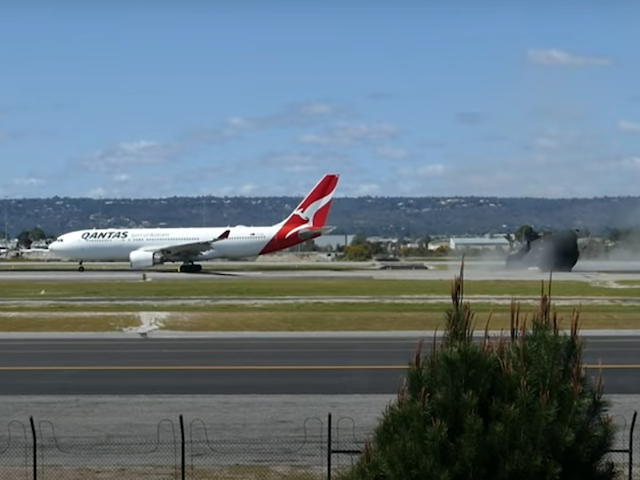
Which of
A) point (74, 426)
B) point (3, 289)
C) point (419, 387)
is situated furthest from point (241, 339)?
point (3, 289)

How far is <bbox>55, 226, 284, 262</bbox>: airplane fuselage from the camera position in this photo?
8794 cm

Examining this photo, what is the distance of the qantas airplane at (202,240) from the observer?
86.7m

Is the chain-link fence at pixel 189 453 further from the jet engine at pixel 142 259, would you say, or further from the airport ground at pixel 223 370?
the jet engine at pixel 142 259

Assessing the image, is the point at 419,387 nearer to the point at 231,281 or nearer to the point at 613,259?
the point at 231,281

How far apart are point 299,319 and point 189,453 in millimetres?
26201

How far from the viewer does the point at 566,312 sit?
47.5 m

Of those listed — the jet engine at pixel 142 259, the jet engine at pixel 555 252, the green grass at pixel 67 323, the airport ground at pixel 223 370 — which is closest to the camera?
the airport ground at pixel 223 370

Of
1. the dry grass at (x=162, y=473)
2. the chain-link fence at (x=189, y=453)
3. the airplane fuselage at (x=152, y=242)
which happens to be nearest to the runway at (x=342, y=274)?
the airplane fuselage at (x=152, y=242)

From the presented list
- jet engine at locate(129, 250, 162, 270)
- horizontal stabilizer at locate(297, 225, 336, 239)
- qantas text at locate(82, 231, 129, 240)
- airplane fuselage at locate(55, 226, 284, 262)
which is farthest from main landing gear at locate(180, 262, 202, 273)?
horizontal stabilizer at locate(297, 225, 336, 239)

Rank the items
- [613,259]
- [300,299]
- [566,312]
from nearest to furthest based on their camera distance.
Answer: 1. [566,312]
2. [300,299]
3. [613,259]

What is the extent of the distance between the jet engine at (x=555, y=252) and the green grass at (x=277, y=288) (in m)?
14.4

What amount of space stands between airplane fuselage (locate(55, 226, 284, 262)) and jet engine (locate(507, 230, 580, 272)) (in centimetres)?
2179

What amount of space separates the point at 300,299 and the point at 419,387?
44665 millimetres

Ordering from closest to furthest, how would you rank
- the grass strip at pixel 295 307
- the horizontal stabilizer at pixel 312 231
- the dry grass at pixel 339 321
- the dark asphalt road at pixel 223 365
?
the dark asphalt road at pixel 223 365
the dry grass at pixel 339 321
the grass strip at pixel 295 307
the horizontal stabilizer at pixel 312 231
